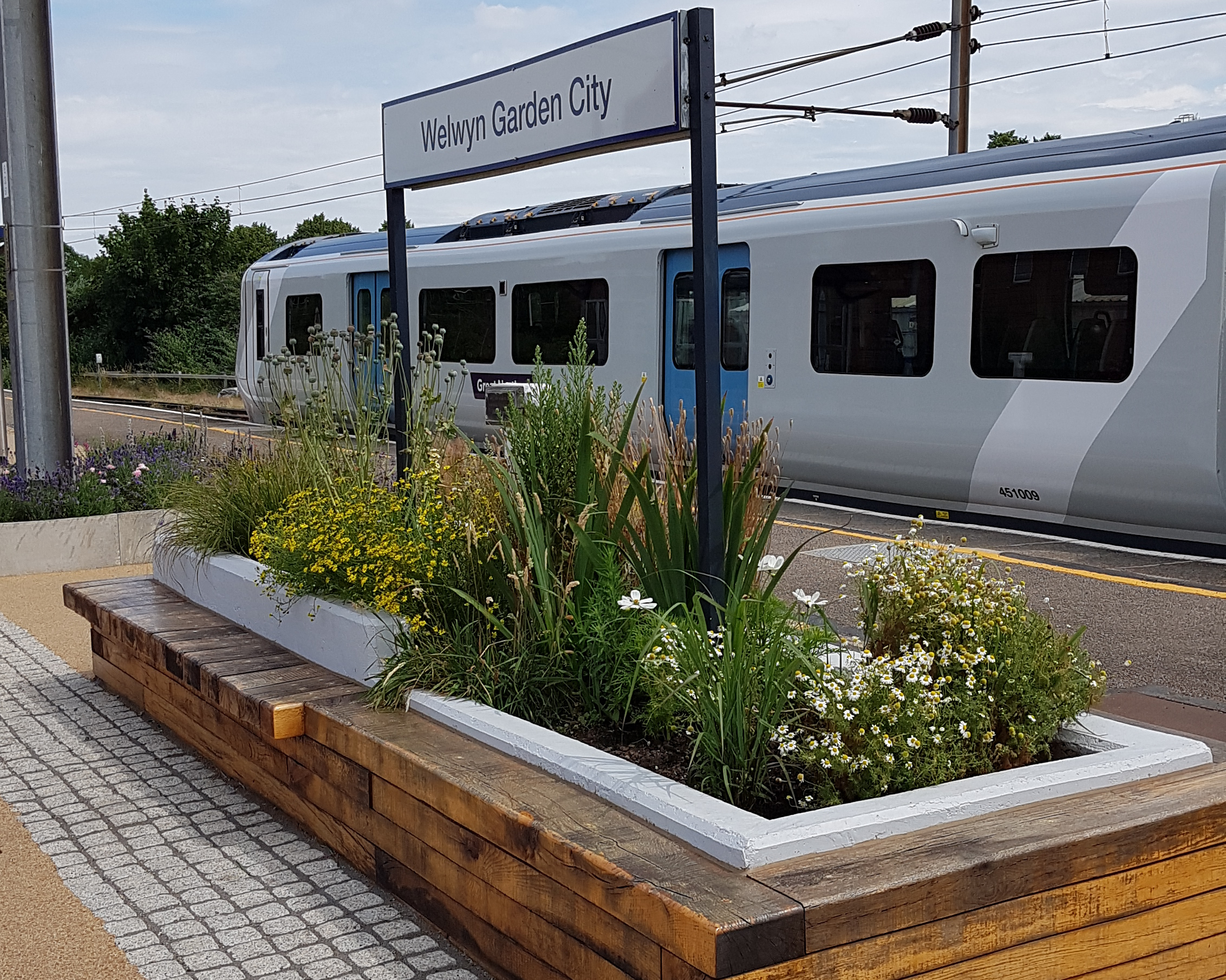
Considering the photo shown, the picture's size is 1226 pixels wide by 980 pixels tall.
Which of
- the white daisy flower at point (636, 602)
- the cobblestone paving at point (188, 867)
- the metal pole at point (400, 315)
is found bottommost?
the cobblestone paving at point (188, 867)

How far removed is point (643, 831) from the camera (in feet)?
9.85

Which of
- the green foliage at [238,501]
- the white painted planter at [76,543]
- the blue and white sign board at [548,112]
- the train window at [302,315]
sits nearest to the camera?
the blue and white sign board at [548,112]

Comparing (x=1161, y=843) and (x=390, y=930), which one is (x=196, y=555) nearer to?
(x=390, y=930)

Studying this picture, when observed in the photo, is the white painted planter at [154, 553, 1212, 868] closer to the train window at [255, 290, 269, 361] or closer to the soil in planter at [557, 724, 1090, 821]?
the soil in planter at [557, 724, 1090, 821]

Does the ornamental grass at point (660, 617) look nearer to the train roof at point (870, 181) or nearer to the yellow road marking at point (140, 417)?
the train roof at point (870, 181)

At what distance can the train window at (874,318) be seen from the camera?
36.2 ft

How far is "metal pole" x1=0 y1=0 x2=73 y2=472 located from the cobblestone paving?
5.02 meters

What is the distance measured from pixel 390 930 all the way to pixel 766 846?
1.33 m

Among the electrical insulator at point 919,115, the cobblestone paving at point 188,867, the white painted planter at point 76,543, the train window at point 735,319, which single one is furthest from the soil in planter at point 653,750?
the electrical insulator at point 919,115

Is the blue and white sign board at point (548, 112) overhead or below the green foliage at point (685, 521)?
overhead

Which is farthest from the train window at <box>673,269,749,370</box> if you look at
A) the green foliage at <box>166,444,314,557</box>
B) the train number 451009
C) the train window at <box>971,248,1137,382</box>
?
the green foliage at <box>166,444,314,557</box>

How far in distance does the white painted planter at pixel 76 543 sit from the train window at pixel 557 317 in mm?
5530

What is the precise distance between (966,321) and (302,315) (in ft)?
39.5

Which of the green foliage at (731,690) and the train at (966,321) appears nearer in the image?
the green foliage at (731,690)
